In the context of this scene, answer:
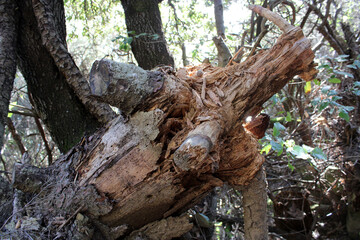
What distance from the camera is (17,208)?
5.83 feet

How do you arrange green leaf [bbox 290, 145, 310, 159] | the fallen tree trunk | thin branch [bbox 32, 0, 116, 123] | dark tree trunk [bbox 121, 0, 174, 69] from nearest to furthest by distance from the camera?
the fallen tree trunk → green leaf [bbox 290, 145, 310, 159] → thin branch [bbox 32, 0, 116, 123] → dark tree trunk [bbox 121, 0, 174, 69]

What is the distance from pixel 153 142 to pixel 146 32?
2.04m

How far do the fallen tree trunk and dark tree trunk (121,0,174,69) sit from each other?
146cm

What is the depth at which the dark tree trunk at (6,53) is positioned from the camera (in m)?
2.25

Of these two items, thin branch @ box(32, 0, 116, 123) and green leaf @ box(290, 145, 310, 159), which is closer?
green leaf @ box(290, 145, 310, 159)

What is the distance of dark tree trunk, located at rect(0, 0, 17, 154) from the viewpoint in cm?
225

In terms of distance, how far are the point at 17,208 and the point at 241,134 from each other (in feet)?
5.06

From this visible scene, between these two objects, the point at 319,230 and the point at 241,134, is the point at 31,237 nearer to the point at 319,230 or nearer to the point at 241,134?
the point at 241,134

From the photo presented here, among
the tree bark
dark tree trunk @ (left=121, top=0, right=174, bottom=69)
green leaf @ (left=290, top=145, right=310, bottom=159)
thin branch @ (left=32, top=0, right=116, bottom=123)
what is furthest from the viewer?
dark tree trunk @ (left=121, top=0, right=174, bottom=69)

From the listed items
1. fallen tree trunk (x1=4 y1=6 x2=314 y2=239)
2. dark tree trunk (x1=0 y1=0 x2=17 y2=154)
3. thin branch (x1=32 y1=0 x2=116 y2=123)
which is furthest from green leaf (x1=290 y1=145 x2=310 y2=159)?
dark tree trunk (x1=0 y1=0 x2=17 y2=154)

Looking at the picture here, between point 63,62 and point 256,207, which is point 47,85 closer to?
point 63,62

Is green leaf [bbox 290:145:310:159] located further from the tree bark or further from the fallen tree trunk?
the fallen tree trunk

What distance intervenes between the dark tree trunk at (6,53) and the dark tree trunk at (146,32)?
3.80 ft

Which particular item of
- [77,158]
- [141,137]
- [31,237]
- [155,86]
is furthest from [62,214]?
[155,86]
